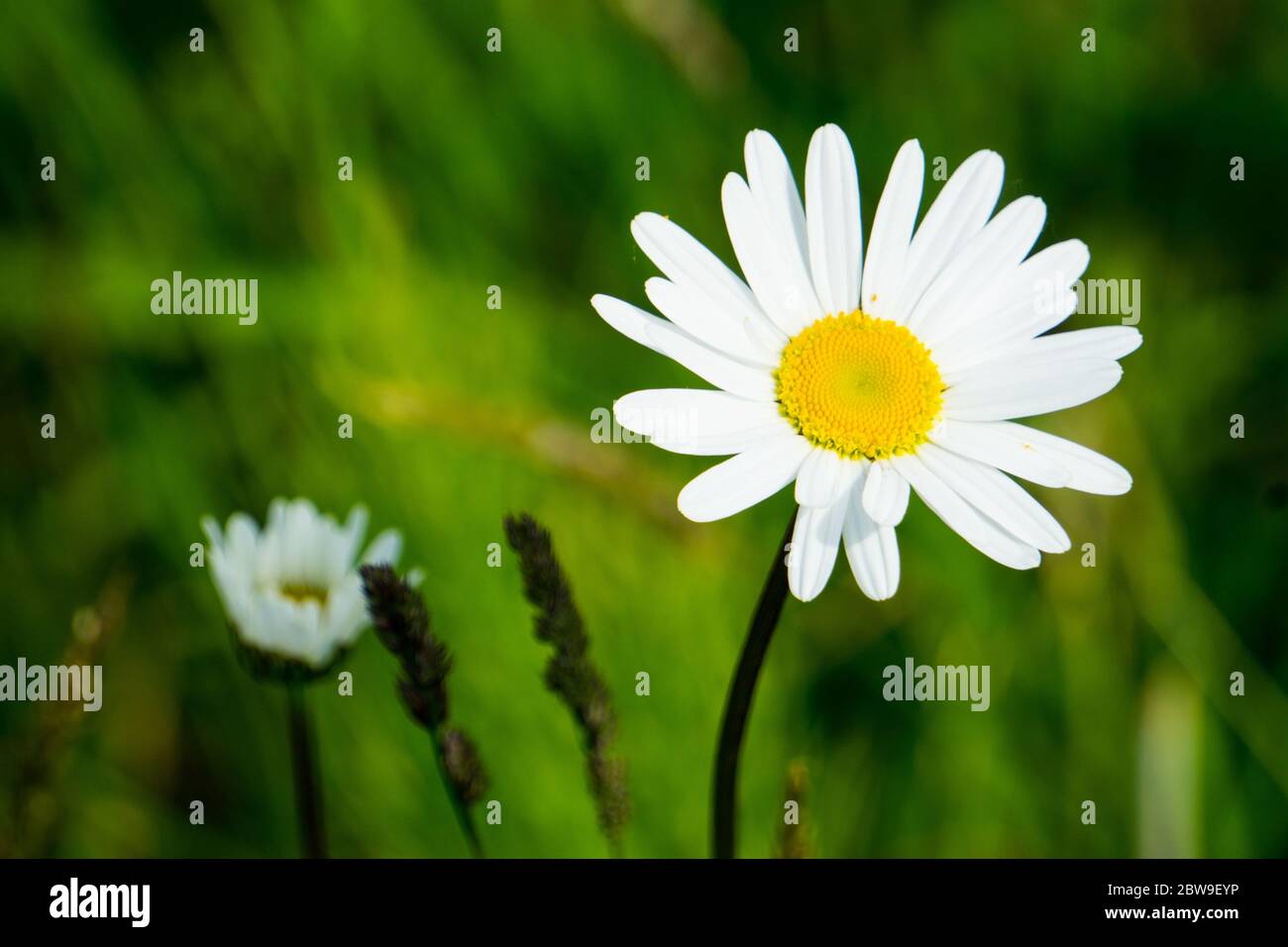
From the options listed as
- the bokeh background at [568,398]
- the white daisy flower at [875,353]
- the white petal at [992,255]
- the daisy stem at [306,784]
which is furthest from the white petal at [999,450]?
the daisy stem at [306,784]

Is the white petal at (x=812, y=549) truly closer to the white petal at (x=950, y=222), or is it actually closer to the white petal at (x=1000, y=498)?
the white petal at (x=1000, y=498)

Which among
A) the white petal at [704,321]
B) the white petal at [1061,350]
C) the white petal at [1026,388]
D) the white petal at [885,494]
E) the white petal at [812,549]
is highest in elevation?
the white petal at [704,321]

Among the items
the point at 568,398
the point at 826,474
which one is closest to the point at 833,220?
the point at 826,474

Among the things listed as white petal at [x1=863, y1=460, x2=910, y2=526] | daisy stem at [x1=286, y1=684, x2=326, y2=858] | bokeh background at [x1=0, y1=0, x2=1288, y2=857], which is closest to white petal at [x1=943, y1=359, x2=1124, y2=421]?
white petal at [x1=863, y1=460, x2=910, y2=526]
